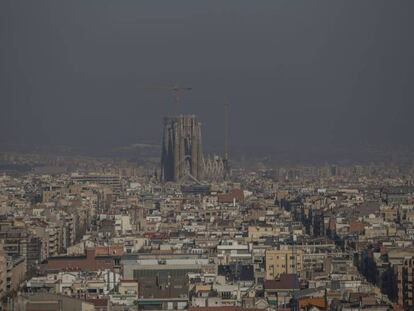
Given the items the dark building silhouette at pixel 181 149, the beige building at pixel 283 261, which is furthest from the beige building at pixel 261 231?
the dark building silhouette at pixel 181 149

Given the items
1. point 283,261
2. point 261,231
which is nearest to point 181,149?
→ point 261,231

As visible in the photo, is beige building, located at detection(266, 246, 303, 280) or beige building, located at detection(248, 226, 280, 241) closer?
beige building, located at detection(266, 246, 303, 280)

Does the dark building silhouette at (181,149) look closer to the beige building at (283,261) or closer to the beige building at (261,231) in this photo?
the beige building at (261,231)

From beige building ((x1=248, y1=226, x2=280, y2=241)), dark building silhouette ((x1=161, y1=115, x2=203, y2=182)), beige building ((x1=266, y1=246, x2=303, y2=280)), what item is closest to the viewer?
beige building ((x1=266, y1=246, x2=303, y2=280))

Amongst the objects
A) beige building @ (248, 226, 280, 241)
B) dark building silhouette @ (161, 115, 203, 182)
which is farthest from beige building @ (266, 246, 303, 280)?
dark building silhouette @ (161, 115, 203, 182)

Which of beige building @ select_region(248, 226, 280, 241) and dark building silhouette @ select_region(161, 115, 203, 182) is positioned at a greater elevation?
dark building silhouette @ select_region(161, 115, 203, 182)

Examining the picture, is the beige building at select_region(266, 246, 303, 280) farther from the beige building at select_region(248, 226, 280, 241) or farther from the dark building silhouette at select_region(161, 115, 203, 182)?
the dark building silhouette at select_region(161, 115, 203, 182)

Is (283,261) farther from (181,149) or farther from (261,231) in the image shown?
(181,149)

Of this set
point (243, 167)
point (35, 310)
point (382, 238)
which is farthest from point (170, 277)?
point (243, 167)
